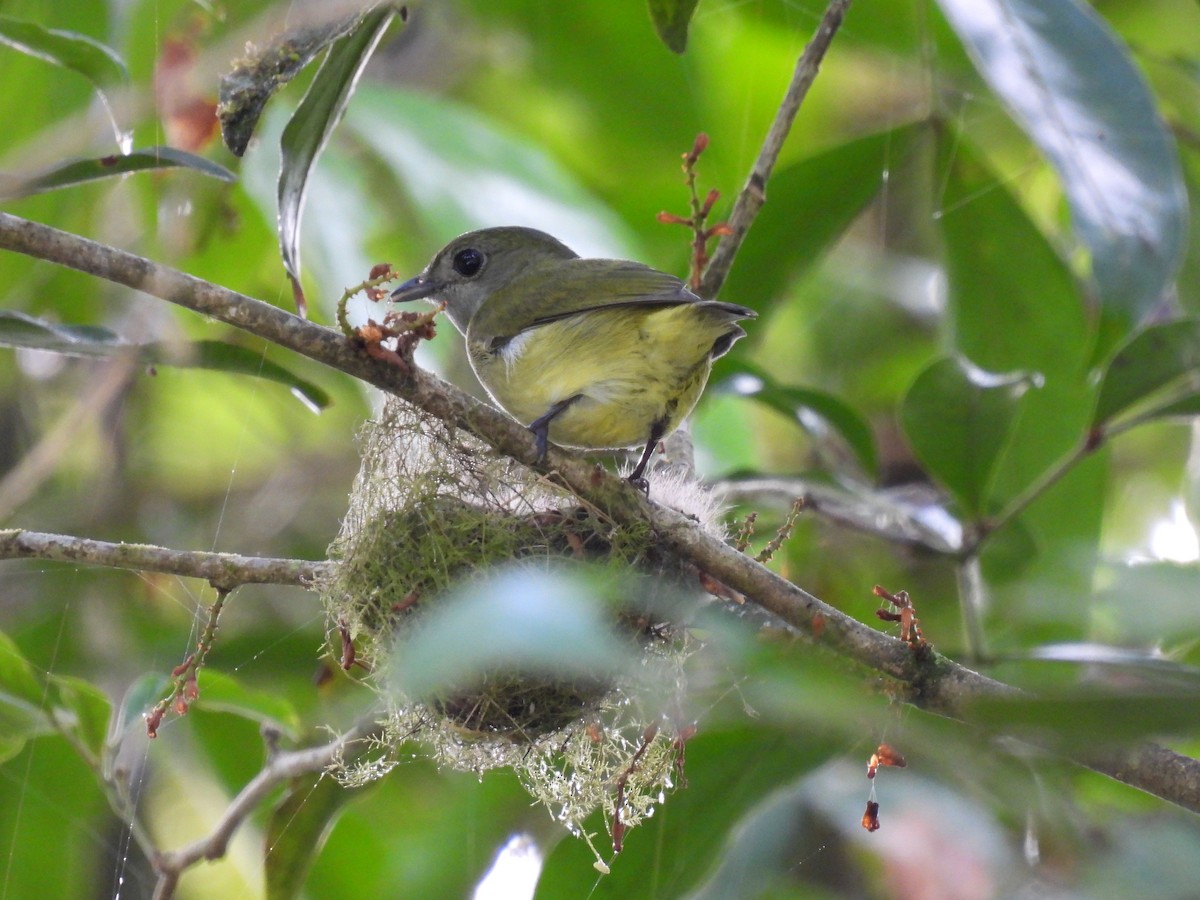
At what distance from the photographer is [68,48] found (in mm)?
2264

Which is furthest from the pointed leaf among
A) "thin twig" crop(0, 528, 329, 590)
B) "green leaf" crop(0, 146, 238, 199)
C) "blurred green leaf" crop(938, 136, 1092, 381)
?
"blurred green leaf" crop(938, 136, 1092, 381)

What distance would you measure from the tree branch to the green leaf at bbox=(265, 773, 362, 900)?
0.74 meters

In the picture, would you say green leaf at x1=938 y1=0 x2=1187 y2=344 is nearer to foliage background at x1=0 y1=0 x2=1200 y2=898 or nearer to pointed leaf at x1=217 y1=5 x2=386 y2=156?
foliage background at x1=0 y1=0 x2=1200 y2=898

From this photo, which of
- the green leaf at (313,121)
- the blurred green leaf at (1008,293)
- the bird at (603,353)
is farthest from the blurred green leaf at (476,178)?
the green leaf at (313,121)

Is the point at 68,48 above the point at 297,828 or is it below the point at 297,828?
above

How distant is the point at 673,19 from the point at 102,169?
3.56ft

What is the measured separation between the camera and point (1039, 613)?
103 inches

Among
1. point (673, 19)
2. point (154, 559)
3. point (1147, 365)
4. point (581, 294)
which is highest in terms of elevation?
point (673, 19)

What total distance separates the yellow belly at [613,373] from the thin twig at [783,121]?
24 cm

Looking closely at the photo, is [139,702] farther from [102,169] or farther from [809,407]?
[809,407]

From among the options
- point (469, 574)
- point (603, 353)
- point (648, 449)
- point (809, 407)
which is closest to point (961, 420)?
point (809, 407)

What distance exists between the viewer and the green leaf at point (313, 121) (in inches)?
82.4

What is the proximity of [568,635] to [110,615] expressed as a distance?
3537mm

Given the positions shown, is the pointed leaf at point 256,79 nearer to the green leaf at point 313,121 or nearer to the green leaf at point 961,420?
the green leaf at point 313,121
